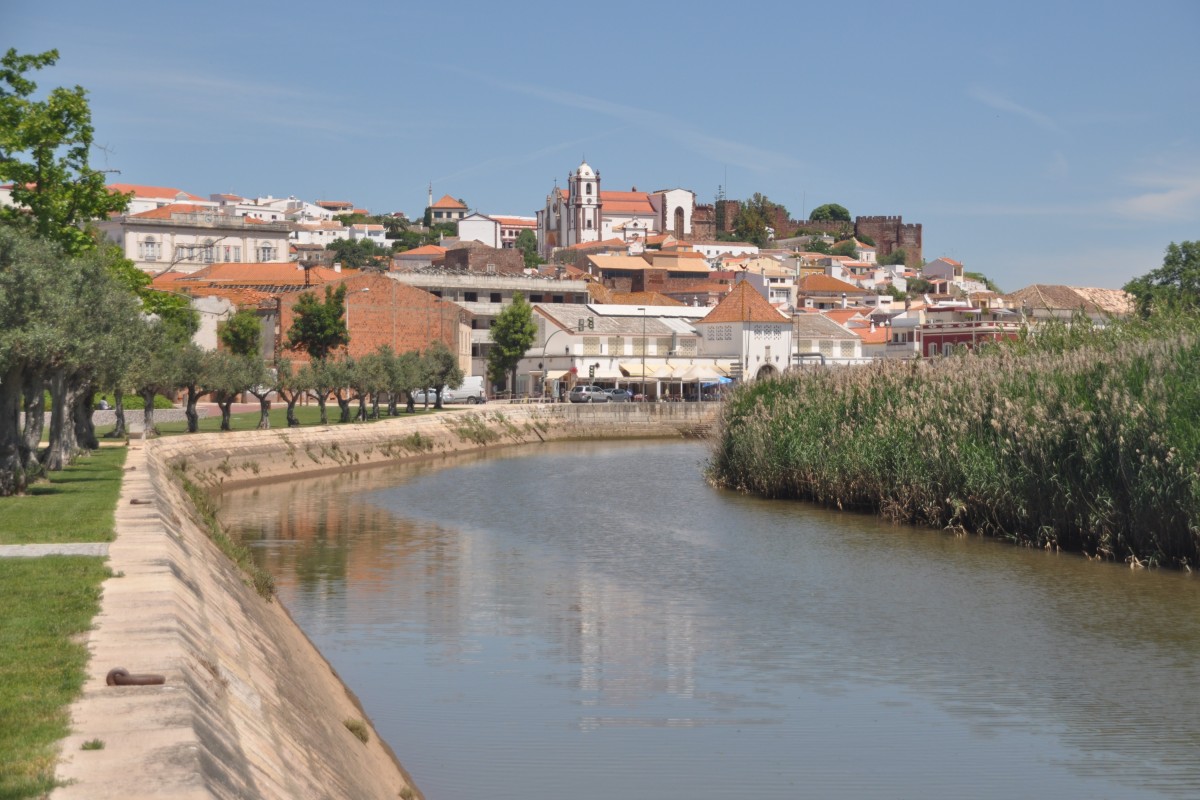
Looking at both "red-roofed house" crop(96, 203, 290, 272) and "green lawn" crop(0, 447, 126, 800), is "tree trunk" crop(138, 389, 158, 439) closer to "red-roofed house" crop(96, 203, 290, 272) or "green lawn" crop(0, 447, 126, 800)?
"green lawn" crop(0, 447, 126, 800)

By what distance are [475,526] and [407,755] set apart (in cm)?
2254

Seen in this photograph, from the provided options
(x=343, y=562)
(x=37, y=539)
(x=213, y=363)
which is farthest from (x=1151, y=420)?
(x=213, y=363)

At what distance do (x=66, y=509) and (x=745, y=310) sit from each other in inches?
3323

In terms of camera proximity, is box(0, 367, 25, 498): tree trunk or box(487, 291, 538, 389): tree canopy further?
box(487, 291, 538, 389): tree canopy

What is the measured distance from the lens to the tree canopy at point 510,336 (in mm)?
98938

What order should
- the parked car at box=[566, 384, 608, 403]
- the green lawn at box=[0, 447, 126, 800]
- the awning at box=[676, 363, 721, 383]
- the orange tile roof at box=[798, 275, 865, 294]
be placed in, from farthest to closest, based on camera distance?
the orange tile roof at box=[798, 275, 865, 294] → the awning at box=[676, 363, 721, 383] → the parked car at box=[566, 384, 608, 403] → the green lawn at box=[0, 447, 126, 800]

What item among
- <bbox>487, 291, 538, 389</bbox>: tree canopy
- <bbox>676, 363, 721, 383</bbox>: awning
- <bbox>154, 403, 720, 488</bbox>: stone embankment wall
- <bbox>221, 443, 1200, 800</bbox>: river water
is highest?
<bbox>487, 291, 538, 389</bbox>: tree canopy

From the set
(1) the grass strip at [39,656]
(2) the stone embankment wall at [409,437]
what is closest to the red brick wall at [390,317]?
(2) the stone embankment wall at [409,437]

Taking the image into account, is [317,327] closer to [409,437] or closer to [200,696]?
[409,437]

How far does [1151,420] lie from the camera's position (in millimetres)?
26656

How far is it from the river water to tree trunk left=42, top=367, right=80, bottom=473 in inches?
187

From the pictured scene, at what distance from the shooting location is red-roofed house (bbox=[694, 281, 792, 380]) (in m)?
105

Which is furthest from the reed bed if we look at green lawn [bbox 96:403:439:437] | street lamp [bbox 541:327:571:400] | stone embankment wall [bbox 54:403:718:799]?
street lamp [bbox 541:327:571:400]

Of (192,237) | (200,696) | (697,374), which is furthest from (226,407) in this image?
(192,237)
